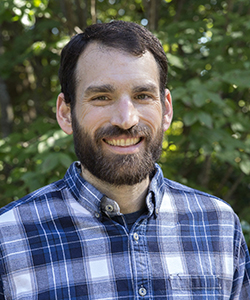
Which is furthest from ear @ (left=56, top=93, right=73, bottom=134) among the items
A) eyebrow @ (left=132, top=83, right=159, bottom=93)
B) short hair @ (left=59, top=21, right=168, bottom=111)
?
eyebrow @ (left=132, top=83, right=159, bottom=93)

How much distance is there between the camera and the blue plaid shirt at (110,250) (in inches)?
54.1

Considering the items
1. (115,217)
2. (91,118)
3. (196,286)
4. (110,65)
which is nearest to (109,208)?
(115,217)

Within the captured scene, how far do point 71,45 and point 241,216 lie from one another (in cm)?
247

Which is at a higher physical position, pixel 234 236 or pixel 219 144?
pixel 234 236

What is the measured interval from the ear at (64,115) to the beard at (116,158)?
182 millimetres

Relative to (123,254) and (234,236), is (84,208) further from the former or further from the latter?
(234,236)

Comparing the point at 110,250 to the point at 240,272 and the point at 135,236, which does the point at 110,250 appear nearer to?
the point at 135,236

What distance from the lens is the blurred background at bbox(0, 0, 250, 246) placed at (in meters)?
2.54

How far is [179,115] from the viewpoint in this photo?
8.73 feet

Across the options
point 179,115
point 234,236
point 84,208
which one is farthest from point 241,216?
point 84,208

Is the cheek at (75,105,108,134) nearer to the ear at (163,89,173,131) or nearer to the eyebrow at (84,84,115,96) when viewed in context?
the eyebrow at (84,84,115,96)

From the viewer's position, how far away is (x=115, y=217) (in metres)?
1.50

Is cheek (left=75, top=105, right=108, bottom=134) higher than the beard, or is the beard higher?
cheek (left=75, top=105, right=108, bottom=134)

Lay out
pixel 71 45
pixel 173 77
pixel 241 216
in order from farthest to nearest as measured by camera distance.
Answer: pixel 241 216 < pixel 173 77 < pixel 71 45
